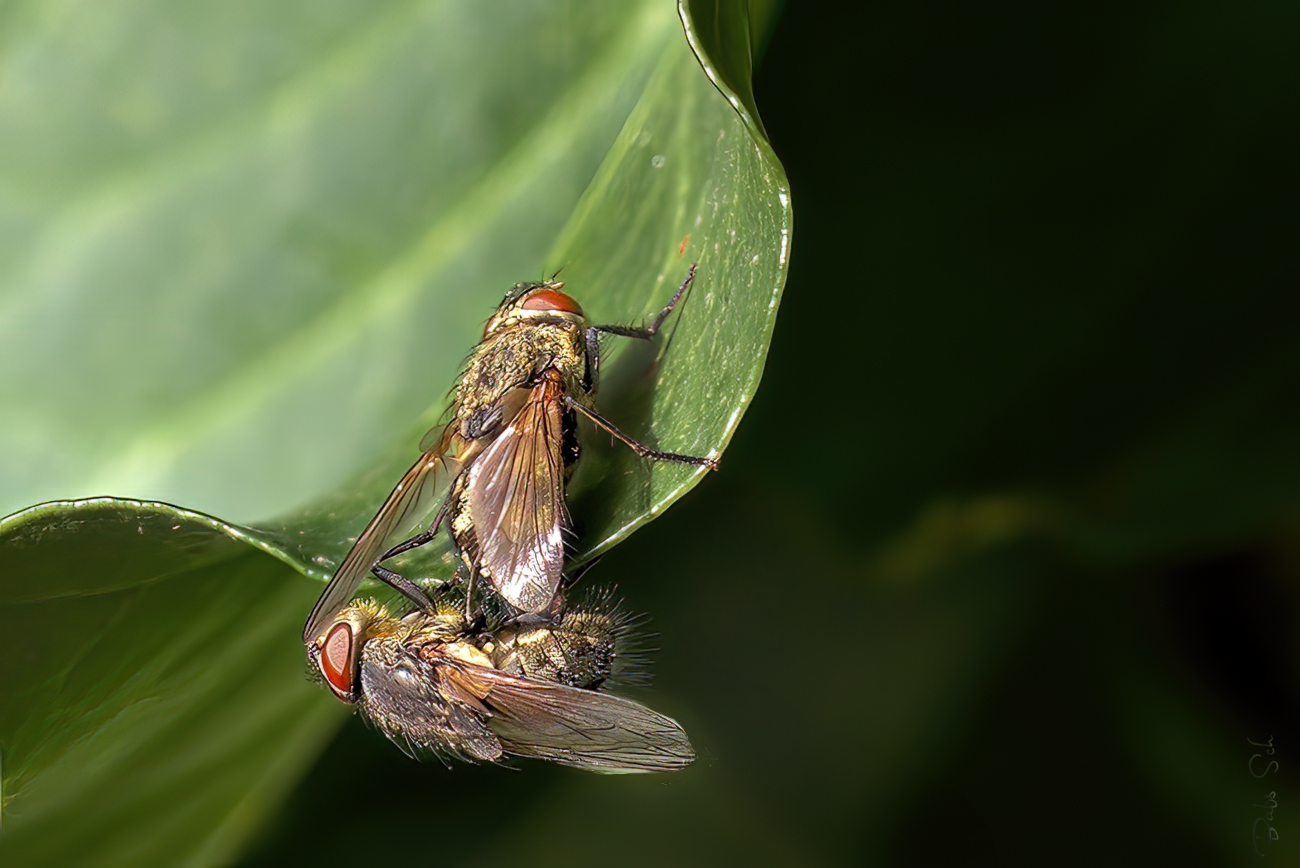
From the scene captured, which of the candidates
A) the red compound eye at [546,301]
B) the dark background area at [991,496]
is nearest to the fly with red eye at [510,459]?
the red compound eye at [546,301]

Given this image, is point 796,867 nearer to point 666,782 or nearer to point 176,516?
point 666,782

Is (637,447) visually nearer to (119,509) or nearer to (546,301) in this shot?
(546,301)

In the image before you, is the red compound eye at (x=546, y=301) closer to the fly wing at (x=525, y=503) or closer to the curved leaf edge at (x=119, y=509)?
the fly wing at (x=525, y=503)

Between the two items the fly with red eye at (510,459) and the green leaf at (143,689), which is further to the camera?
the fly with red eye at (510,459)

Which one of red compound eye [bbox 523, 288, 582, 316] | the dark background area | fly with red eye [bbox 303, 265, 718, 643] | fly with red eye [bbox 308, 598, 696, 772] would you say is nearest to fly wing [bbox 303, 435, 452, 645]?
fly with red eye [bbox 303, 265, 718, 643]

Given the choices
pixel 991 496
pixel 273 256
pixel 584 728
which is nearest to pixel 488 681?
pixel 584 728

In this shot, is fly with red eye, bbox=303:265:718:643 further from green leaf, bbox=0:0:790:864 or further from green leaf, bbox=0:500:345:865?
green leaf, bbox=0:500:345:865

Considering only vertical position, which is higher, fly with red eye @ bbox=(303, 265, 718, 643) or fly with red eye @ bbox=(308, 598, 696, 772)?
fly with red eye @ bbox=(303, 265, 718, 643)
